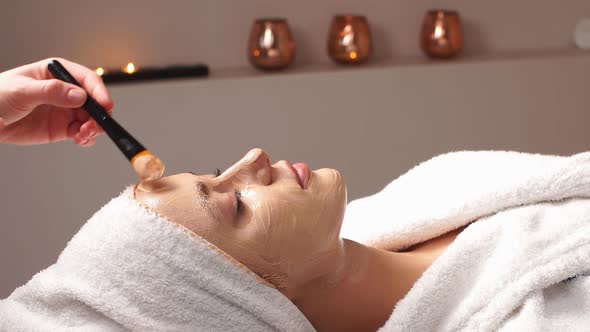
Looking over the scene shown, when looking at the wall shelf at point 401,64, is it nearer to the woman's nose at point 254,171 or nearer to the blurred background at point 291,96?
the blurred background at point 291,96

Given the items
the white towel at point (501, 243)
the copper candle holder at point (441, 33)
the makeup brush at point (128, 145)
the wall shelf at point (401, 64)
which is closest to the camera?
the makeup brush at point (128, 145)

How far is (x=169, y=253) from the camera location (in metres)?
1.01

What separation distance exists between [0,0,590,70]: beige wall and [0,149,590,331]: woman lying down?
1201 mm

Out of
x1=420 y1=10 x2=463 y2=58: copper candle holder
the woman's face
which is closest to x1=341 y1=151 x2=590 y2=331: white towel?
the woman's face

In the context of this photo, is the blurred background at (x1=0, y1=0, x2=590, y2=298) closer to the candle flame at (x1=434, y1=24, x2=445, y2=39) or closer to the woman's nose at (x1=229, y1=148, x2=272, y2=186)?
the candle flame at (x1=434, y1=24, x2=445, y2=39)

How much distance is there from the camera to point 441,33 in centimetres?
246

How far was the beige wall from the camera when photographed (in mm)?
2215

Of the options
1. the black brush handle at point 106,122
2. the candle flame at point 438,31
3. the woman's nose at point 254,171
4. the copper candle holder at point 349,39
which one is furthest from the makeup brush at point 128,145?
the candle flame at point 438,31

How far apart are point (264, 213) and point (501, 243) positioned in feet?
1.20

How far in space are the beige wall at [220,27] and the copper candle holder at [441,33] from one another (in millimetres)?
79

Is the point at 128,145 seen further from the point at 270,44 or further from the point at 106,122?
the point at 270,44

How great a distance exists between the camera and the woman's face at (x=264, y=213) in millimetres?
1058

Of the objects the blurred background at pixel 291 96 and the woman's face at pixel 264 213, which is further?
the blurred background at pixel 291 96

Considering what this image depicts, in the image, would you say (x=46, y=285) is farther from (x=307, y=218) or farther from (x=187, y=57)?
(x=187, y=57)
